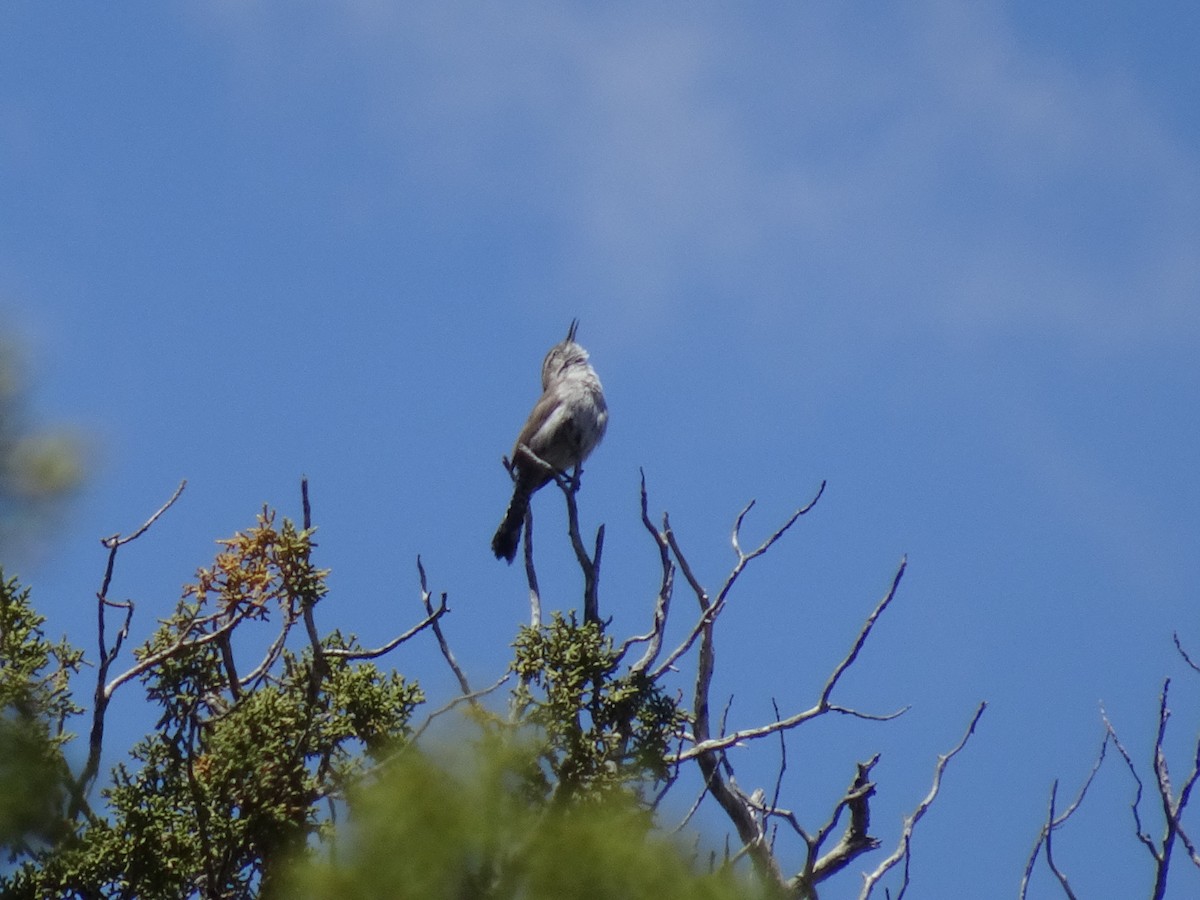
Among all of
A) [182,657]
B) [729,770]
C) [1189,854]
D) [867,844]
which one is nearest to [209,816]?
[182,657]

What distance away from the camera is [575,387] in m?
10.1

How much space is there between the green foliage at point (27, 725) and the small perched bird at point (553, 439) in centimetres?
489

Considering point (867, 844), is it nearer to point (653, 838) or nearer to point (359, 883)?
point (653, 838)

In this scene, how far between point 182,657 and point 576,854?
122 inches

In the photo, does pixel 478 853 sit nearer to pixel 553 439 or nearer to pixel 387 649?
pixel 387 649

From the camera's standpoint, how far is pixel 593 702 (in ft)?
16.2

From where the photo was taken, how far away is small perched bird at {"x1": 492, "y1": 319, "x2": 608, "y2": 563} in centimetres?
966

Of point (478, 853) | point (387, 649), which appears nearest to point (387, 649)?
point (387, 649)

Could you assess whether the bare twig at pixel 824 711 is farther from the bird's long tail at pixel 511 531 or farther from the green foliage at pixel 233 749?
the bird's long tail at pixel 511 531

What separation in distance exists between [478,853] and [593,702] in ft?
8.90

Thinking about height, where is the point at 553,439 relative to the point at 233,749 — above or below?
above

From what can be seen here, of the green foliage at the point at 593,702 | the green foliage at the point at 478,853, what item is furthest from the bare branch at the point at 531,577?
the green foliage at the point at 478,853

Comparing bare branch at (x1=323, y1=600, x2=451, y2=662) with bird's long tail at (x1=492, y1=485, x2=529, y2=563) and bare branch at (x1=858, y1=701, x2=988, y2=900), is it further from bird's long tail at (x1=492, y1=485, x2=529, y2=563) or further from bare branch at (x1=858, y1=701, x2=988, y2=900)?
bird's long tail at (x1=492, y1=485, x2=529, y2=563)

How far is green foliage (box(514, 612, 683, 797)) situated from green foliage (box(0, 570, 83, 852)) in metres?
1.46
